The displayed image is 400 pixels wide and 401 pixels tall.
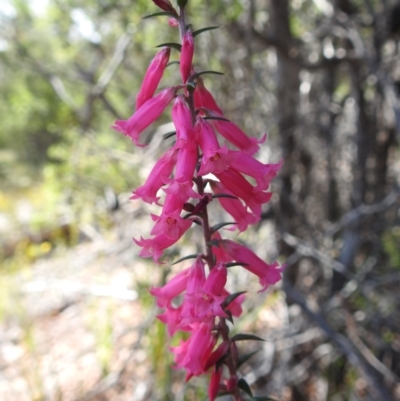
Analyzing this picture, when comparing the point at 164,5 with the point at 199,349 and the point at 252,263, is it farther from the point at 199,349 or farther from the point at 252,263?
the point at 199,349

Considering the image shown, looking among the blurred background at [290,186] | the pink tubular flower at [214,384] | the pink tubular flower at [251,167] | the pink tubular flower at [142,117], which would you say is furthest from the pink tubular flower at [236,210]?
the blurred background at [290,186]

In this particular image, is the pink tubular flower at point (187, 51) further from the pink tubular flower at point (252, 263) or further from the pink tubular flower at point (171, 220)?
the pink tubular flower at point (252, 263)

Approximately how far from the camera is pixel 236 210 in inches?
47.0

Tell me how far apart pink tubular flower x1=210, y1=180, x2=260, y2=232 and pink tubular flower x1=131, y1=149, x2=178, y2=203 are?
14cm

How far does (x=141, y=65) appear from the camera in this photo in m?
4.64

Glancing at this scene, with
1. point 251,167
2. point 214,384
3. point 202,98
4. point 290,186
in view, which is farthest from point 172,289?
point 290,186

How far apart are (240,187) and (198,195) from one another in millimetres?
176

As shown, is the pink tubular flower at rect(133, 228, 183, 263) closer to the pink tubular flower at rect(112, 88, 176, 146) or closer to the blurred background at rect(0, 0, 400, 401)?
the pink tubular flower at rect(112, 88, 176, 146)

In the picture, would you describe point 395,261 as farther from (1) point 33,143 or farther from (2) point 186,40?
(1) point 33,143

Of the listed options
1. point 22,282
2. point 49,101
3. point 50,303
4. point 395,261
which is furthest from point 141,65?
point 49,101

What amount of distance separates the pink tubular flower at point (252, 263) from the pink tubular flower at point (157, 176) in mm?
224

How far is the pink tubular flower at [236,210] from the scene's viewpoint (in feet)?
3.89

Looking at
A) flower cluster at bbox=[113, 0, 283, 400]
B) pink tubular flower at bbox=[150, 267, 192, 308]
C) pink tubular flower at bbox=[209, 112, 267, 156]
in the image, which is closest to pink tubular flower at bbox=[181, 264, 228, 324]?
flower cluster at bbox=[113, 0, 283, 400]

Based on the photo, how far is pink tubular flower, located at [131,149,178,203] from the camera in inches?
43.1
